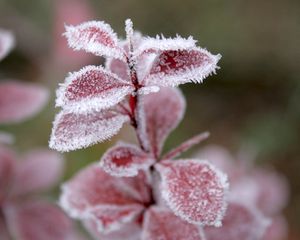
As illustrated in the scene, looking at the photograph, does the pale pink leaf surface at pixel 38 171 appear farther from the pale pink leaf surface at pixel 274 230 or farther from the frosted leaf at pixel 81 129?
the frosted leaf at pixel 81 129

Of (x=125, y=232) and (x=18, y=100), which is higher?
(x=18, y=100)

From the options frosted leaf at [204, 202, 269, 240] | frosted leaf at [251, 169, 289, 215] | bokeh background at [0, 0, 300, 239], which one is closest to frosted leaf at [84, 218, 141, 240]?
frosted leaf at [204, 202, 269, 240]

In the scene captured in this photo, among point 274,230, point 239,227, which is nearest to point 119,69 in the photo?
point 239,227

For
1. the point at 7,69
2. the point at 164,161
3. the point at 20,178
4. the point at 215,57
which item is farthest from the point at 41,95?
the point at 7,69

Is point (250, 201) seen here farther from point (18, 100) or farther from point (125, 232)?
point (18, 100)

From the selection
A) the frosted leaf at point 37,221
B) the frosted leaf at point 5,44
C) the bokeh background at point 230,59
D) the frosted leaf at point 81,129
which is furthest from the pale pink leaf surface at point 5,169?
the bokeh background at point 230,59
